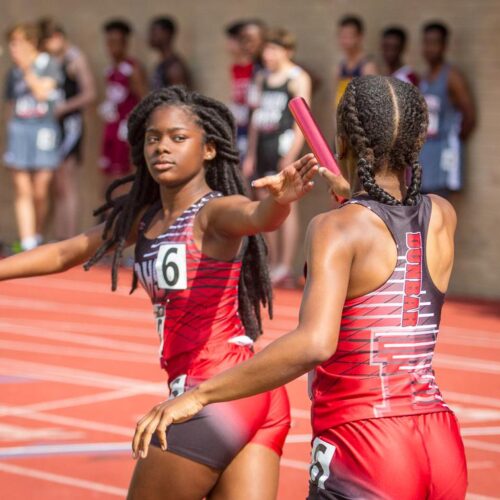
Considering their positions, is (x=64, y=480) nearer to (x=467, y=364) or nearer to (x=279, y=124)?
(x=467, y=364)

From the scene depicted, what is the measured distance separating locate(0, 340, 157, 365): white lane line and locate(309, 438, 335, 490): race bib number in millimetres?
5628

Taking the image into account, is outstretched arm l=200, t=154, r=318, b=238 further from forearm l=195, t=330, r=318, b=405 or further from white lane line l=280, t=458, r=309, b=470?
white lane line l=280, t=458, r=309, b=470

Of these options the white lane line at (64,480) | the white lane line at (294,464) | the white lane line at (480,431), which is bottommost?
the white lane line at (480,431)

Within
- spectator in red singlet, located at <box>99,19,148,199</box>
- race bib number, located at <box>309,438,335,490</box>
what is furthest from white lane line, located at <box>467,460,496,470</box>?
spectator in red singlet, located at <box>99,19,148,199</box>

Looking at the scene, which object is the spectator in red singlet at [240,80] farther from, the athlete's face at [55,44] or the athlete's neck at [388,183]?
the athlete's neck at [388,183]

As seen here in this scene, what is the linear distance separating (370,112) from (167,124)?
1.45m

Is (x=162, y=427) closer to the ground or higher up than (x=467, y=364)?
higher up

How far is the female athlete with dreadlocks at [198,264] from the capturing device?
13.7 feet

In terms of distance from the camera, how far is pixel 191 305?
14.6ft

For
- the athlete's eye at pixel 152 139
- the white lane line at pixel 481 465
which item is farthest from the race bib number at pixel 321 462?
the white lane line at pixel 481 465

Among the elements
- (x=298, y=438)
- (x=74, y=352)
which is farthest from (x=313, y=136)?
(x=74, y=352)

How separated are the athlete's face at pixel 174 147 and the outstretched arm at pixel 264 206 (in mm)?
205

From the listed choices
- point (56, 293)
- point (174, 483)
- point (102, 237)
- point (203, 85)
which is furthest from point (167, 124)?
point (203, 85)

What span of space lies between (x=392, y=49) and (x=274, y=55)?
3.71 feet
